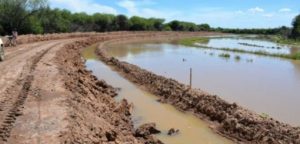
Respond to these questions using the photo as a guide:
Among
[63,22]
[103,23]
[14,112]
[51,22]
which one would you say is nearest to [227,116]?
[14,112]

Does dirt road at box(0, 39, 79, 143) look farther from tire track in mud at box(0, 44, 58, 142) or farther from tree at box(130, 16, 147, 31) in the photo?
tree at box(130, 16, 147, 31)

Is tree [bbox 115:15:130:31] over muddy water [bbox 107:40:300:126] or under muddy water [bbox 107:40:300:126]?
over

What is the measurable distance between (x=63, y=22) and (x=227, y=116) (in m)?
76.9

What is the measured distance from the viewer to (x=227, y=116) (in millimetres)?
14969

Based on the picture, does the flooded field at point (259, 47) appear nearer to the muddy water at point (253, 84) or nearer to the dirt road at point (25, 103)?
the muddy water at point (253, 84)

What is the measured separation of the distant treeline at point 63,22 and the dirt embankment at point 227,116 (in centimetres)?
5070

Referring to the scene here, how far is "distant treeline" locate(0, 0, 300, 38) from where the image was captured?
2653 inches

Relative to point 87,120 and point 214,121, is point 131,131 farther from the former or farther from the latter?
point 214,121

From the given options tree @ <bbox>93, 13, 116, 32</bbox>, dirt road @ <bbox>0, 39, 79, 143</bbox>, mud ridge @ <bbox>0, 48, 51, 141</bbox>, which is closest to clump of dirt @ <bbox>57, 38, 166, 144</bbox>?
dirt road @ <bbox>0, 39, 79, 143</bbox>

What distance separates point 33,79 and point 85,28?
299 feet

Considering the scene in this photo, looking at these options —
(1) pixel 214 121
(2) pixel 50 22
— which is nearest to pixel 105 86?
(1) pixel 214 121

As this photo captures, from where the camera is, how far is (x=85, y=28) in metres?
108

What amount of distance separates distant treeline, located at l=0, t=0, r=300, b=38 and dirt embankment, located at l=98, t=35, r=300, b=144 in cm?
5070

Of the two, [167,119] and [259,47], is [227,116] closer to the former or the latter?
[167,119]
